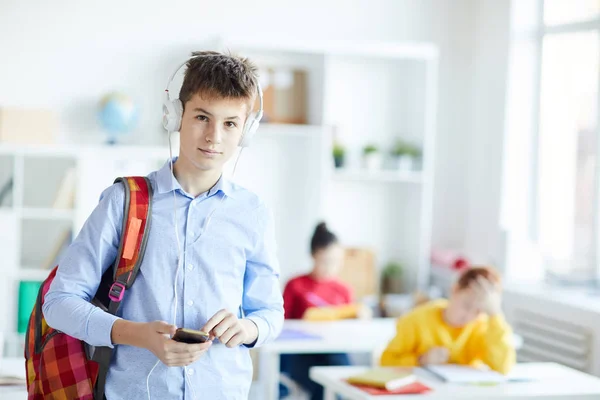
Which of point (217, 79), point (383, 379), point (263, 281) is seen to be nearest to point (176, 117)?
point (217, 79)

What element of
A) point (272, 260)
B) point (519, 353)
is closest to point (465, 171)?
point (519, 353)

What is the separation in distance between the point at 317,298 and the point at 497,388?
1673mm

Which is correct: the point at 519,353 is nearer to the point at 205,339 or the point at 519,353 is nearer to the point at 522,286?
the point at 522,286

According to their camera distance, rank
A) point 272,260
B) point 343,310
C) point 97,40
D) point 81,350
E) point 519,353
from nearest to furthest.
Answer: point 81,350 → point 272,260 → point 343,310 → point 519,353 → point 97,40

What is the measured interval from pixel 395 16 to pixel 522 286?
2.07 metres

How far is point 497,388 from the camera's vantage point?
2875mm

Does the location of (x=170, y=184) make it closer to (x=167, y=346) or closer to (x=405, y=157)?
(x=167, y=346)

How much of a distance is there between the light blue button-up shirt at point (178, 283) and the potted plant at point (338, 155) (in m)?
3.48

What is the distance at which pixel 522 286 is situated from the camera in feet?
15.4

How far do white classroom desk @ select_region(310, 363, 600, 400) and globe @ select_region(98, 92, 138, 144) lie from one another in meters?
2.42

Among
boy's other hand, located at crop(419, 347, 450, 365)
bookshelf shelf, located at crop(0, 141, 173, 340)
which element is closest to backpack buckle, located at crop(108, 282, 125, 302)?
boy's other hand, located at crop(419, 347, 450, 365)

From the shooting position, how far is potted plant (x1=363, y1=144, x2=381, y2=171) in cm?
529

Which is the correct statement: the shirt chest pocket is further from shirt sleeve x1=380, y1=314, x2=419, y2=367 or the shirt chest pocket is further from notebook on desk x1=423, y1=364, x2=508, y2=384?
shirt sleeve x1=380, y1=314, x2=419, y2=367

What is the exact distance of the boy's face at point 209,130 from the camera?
166cm
